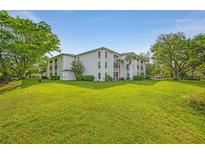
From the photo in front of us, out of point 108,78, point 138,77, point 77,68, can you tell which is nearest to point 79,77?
point 77,68

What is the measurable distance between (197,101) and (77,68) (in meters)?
3.59

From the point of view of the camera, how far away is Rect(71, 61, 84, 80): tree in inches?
256

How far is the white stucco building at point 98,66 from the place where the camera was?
6535 millimetres

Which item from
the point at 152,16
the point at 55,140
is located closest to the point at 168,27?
the point at 152,16

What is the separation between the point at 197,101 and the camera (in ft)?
14.8

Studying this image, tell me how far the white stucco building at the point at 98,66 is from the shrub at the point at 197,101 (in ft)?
6.97

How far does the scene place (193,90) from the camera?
16.8 feet

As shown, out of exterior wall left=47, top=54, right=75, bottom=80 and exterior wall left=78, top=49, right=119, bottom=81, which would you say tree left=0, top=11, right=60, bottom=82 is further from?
exterior wall left=78, top=49, right=119, bottom=81

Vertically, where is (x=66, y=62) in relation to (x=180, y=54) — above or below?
below

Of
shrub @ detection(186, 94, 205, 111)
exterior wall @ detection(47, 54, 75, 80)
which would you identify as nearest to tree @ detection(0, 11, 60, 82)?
exterior wall @ detection(47, 54, 75, 80)

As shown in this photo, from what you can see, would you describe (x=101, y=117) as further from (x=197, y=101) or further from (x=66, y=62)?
(x=66, y=62)
